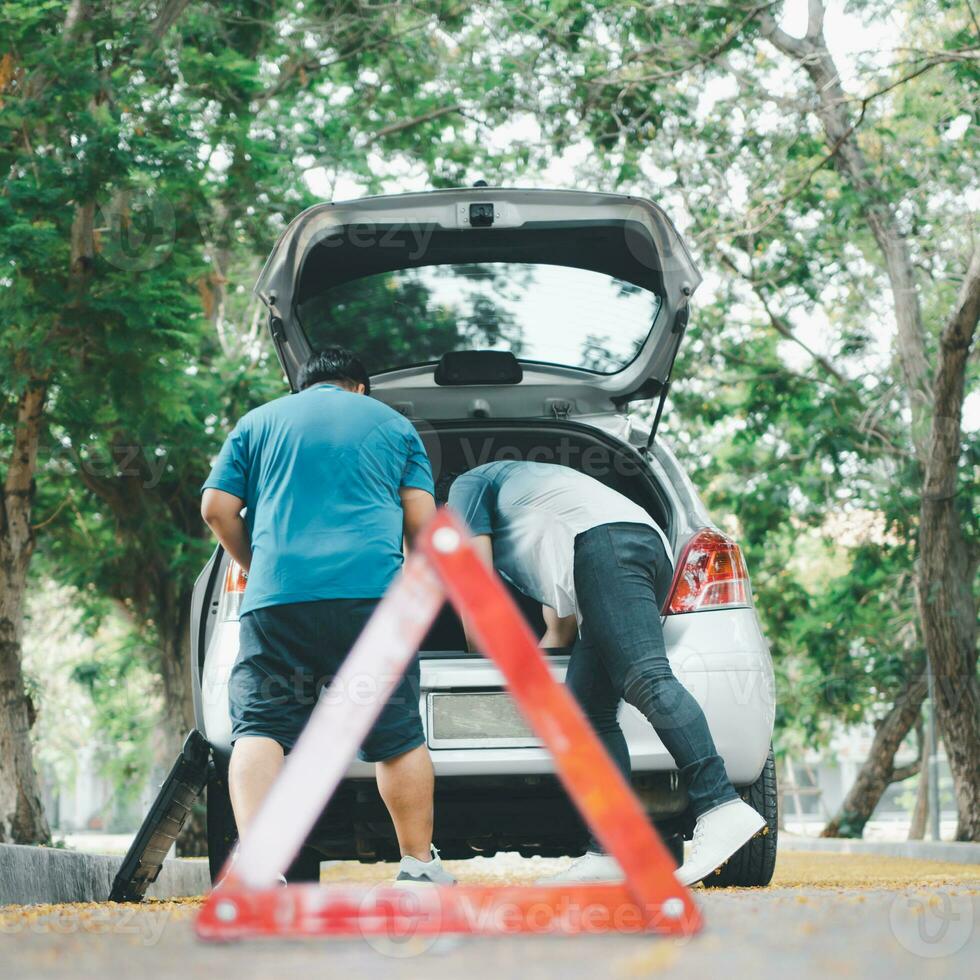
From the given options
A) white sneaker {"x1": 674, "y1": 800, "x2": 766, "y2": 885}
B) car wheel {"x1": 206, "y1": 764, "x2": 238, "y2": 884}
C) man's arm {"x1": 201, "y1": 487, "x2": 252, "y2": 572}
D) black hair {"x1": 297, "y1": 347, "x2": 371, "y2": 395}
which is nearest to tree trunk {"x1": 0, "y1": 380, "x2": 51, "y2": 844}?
car wheel {"x1": 206, "y1": 764, "x2": 238, "y2": 884}

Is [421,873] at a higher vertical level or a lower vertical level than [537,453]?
lower

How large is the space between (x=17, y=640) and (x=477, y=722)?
642 centimetres

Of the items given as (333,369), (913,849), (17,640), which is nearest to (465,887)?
(333,369)

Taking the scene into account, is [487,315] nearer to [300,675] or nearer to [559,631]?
[559,631]

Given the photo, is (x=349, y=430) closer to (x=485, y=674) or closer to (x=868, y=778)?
(x=485, y=674)

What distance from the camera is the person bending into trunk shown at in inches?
155

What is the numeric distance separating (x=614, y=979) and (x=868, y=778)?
17.9m

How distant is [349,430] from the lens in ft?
13.0

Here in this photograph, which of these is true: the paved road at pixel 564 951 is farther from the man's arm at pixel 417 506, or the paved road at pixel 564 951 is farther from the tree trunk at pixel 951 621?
the tree trunk at pixel 951 621

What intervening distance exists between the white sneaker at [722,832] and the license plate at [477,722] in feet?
2.07

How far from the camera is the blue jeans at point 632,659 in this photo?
156 inches

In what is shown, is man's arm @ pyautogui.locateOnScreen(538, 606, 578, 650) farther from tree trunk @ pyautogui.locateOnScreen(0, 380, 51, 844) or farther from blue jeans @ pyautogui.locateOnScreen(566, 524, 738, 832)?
tree trunk @ pyautogui.locateOnScreen(0, 380, 51, 844)

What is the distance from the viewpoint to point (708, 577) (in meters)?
4.57

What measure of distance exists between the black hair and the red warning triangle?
1.74m
